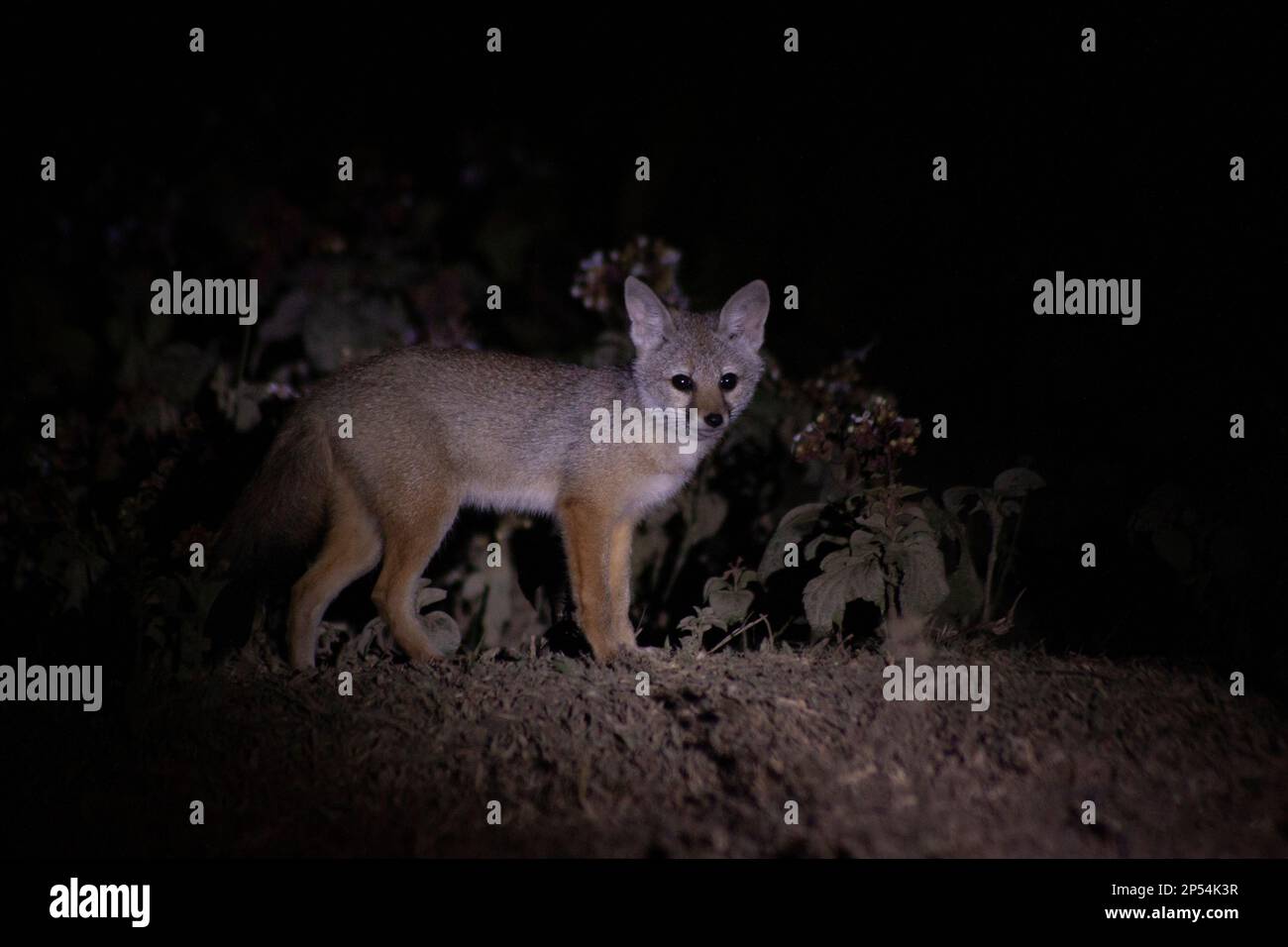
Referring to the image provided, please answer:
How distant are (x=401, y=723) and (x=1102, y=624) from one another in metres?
3.95

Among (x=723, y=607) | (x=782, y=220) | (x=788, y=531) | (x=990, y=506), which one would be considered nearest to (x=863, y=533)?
(x=788, y=531)

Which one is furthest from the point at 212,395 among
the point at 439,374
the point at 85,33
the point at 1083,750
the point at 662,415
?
the point at 1083,750

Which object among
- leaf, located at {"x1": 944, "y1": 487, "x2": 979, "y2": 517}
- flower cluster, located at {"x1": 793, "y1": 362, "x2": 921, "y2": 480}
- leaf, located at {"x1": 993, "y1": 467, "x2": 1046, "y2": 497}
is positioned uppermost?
flower cluster, located at {"x1": 793, "y1": 362, "x2": 921, "y2": 480}

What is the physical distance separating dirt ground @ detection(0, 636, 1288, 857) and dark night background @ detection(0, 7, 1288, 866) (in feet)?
3.55

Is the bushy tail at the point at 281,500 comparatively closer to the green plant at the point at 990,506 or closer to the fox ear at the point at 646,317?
the fox ear at the point at 646,317

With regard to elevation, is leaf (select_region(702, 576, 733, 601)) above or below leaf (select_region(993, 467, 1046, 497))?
below

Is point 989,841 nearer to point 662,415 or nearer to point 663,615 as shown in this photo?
point 662,415

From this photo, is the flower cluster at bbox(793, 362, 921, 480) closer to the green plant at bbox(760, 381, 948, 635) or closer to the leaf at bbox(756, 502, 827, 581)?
the green plant at bbox(760, 381, 948, 635)

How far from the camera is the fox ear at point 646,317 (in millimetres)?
5746

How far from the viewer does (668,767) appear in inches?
144

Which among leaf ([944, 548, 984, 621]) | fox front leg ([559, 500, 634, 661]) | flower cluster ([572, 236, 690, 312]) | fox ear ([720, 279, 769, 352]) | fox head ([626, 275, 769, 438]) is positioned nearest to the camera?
leaf ([944, 548, 984, 621])

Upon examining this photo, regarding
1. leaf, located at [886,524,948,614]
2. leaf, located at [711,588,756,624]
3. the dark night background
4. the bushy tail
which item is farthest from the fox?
leaf, located at [886,524,948,614]

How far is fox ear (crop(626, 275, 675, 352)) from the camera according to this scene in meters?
5.75

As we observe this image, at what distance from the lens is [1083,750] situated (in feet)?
12.4
